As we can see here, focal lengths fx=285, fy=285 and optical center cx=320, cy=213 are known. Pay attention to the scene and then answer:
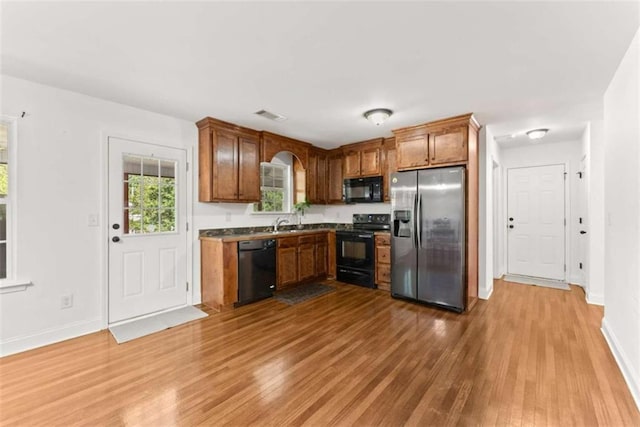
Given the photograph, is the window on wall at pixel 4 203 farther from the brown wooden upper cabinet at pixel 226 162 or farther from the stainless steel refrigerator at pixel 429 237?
the stainless steel refrigerator at pixel 429 237

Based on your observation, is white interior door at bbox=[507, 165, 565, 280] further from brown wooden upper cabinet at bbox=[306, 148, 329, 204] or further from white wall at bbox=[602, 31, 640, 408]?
brown wooden upper cabinet at bbox=[306, 148, 329, 204]

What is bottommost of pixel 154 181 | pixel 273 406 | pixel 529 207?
pixel 273 406

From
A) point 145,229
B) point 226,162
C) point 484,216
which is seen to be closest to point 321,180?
point 226,162

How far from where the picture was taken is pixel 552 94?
288cm

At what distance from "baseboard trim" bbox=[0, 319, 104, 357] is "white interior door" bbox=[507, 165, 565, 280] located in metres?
6.50

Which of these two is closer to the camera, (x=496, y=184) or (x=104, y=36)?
(x=104, y=36)

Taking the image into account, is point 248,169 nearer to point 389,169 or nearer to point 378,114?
point 378,114

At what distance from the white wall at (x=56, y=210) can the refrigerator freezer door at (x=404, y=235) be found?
11.5 feet

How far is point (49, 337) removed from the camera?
2.73 meters

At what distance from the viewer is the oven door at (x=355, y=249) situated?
4.55 m

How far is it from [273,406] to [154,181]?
9.55 ft

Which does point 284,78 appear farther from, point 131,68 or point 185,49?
point 131,68

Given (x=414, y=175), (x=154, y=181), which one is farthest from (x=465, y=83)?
(x=154, y=181)

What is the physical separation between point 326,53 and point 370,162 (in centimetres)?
298
